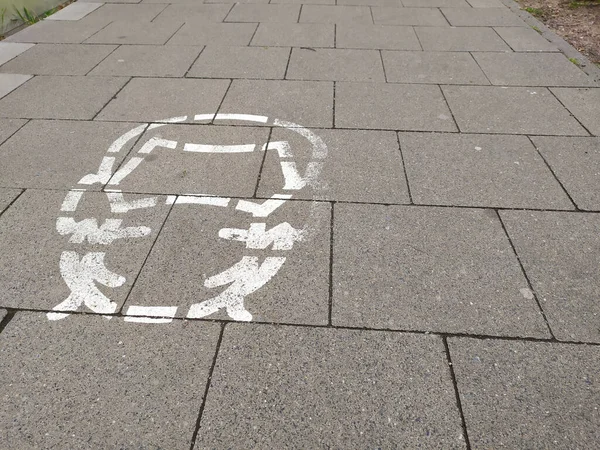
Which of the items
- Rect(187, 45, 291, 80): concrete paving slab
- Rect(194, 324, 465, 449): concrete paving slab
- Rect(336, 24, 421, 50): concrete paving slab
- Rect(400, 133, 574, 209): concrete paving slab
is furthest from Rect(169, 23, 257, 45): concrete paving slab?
Rect(194, 324, 465, 449): concrete paving slab

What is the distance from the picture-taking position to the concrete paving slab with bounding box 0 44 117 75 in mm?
5668

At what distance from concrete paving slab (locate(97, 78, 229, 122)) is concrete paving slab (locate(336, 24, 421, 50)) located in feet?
7.20

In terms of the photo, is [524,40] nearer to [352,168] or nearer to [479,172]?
[479,172]

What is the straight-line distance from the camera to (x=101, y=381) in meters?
2.32

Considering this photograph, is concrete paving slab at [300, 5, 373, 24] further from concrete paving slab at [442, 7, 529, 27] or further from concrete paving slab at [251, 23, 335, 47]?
concrete paving slab at [442, 7, 529, 27]

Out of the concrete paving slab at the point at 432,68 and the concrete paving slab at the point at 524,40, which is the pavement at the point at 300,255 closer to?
the concrete paving slab at the point at 432,68

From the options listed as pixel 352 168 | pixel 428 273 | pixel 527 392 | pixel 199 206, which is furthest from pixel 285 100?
pixel 527 392

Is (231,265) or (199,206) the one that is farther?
(199,206)

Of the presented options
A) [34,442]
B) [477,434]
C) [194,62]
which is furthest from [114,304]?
[194,62]

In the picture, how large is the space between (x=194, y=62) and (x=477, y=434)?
210 inches

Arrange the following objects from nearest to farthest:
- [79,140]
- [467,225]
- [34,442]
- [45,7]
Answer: [34,442], [467,225], [79,140], [45,7]

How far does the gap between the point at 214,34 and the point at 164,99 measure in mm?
2340

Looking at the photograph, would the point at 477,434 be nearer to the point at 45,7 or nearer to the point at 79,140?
the point at 79,140

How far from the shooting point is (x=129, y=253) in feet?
10.00
